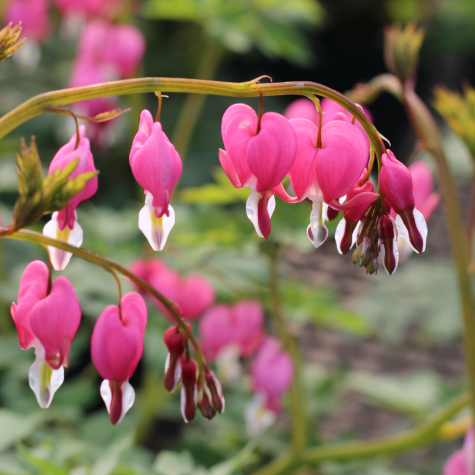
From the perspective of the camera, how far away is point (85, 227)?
1.75 meters

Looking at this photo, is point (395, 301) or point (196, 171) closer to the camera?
point (395, 301)

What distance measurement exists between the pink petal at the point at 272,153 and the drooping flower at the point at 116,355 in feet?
0.57

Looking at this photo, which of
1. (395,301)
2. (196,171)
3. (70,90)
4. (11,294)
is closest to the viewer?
(70,90)

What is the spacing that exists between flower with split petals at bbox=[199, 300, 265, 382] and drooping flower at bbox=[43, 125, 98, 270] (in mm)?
890

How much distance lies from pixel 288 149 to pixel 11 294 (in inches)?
41.2

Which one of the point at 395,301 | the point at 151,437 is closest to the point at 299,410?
the point at 395,301

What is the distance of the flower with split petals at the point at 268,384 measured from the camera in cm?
125

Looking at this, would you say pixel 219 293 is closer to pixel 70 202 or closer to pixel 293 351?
pixel 293 351

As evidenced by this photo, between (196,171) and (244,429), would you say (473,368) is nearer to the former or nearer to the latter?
(244,429)

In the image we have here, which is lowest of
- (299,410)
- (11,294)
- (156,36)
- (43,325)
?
(299,410)

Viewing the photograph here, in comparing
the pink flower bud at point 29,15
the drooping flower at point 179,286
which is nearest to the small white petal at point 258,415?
the drooping flower at point 179,286

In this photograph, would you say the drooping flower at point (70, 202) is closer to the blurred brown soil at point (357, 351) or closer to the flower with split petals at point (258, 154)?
the flower with split petals at point (258, 154)

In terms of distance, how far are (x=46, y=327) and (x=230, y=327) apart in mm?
903

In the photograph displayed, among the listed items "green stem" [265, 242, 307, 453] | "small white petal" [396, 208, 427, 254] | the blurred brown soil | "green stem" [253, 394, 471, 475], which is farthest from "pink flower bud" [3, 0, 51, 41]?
"small white petal" [396, 208, 427, 254]
